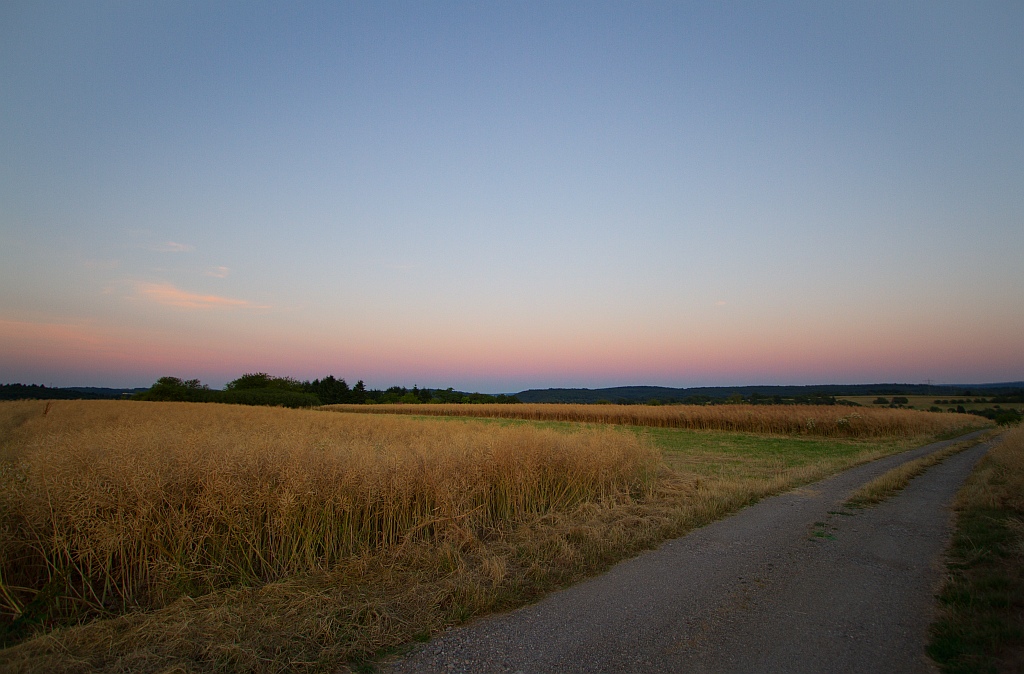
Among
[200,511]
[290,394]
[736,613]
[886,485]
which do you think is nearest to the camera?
[736,613]

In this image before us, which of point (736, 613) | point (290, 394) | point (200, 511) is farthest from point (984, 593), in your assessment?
point (290, 394)

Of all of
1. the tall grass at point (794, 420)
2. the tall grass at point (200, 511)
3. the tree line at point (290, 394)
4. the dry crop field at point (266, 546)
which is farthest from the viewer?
the tree line at point (290, 394)

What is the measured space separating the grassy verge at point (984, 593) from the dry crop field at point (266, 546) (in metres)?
3.40

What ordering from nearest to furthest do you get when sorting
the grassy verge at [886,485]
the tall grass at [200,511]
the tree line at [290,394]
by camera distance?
1. the tall grass at [200,511]
2. the grassy verge at [886,485]
3. the tree line at [290,394]

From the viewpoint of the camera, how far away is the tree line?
59.9 m

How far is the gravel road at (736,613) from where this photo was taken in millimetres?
4035

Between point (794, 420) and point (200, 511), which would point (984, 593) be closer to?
point (200, 511)

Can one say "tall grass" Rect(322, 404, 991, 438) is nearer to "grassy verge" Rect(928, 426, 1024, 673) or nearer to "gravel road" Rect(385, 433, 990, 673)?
"grassy verge" Rect(928, 426, 1024, 673)

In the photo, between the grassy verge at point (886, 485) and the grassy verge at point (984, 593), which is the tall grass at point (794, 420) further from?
the grassy verge at point (984, 593)

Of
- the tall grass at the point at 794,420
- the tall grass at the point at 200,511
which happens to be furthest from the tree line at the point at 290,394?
the tall grass at the point at 200,511

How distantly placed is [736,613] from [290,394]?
7562cm

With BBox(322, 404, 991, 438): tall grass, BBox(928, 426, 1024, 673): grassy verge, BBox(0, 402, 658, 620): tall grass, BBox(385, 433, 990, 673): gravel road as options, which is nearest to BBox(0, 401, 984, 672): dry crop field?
BBox(0, 402, 658, 620): tall grass

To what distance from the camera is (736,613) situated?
16.1 feet

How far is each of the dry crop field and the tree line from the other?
5191cm
